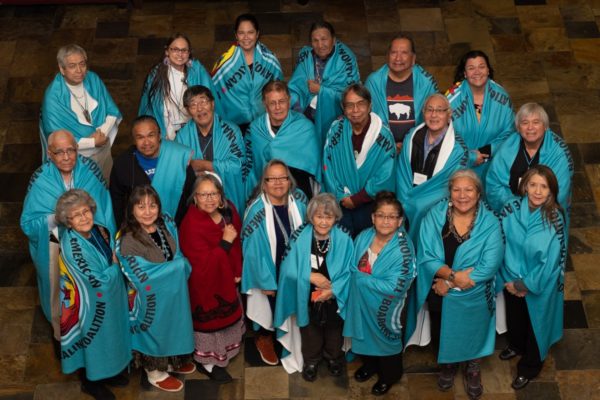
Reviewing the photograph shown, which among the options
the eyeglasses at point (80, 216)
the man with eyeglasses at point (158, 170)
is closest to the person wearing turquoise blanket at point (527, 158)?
the man with eyeglasses at point (158, 170)

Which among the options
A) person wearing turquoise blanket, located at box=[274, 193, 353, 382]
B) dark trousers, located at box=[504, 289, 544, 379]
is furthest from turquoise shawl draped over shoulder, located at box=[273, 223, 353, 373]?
dark trousers, located at box=[504, 289, 544, 379]

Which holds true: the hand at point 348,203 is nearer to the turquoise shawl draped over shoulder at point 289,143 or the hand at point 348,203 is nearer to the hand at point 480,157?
the turquoise shawl draped over shoulder at point 289,143

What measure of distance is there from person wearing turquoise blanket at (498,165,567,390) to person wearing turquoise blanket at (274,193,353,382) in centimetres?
97

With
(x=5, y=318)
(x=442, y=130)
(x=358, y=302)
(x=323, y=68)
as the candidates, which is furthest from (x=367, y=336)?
(x=5, y=318)

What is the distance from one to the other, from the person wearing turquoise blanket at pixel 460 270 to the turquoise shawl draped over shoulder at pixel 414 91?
1104 millimetres

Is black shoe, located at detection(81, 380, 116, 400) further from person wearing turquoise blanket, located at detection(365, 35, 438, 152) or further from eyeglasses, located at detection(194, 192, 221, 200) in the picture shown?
person wearing turquoise blanket, located at detection(365, 35, 438, 152)

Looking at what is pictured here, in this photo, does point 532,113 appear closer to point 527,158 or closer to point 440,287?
point 527,158

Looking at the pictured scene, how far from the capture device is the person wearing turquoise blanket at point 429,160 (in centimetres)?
624

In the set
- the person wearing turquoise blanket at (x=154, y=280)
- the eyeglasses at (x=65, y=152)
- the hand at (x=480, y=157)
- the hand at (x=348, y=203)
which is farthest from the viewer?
the hand at (x=480, y=157)

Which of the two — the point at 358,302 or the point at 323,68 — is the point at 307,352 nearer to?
the point at 358,302

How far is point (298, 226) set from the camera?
598 centimetres

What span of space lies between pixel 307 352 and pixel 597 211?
2.56 meters

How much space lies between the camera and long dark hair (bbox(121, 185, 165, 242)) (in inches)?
222

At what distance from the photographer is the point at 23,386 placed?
639 centimetres
